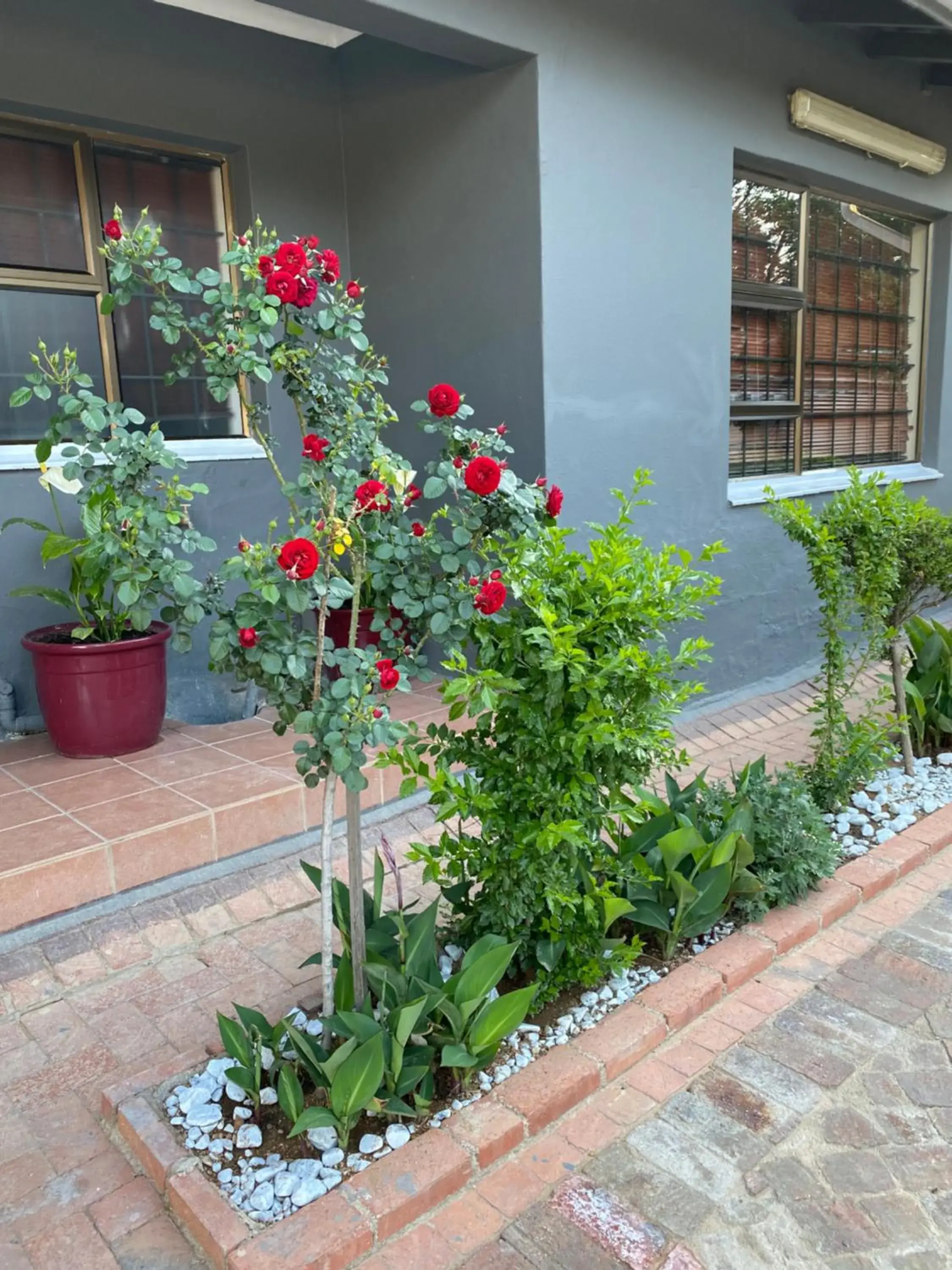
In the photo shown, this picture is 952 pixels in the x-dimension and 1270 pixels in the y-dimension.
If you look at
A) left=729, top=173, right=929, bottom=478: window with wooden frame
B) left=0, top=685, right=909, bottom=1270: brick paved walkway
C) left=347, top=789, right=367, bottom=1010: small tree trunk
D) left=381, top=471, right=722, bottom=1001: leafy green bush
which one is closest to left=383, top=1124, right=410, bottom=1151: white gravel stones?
left=0, top=685, right=909, bottom=1270: brick paved walkway

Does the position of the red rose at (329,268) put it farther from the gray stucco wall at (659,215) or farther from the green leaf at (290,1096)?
the gray stucco wall at (659,215)

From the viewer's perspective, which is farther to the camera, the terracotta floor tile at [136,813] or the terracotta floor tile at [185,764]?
the terracotta floor tile at [185,764]

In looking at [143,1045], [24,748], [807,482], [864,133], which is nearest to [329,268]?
[143,1045]

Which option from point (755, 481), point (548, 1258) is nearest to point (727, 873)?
point (548, 1258)

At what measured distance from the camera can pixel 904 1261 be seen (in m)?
1.81

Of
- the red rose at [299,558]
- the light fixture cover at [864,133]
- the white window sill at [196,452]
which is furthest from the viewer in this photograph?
the light fixture cover at [864,133]

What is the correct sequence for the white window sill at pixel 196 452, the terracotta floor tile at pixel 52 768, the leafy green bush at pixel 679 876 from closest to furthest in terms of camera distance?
the leafy green bush at pixel 679 876 < the terracotta floor tile at pixel 52 768 < the white window sill at pixel 196 452

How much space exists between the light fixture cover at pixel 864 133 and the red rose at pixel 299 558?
5040mm

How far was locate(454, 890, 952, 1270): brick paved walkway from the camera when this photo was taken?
6.00 ft

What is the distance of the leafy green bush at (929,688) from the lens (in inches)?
173

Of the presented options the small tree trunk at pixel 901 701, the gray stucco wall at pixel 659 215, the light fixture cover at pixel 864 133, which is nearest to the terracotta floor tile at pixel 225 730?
the gray stucco wall at pixel 659 215

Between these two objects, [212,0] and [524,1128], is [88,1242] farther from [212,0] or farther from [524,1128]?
[212,0]

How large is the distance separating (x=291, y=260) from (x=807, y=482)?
498 cm

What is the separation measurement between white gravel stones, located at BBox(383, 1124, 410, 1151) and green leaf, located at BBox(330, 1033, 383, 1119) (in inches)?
6.4
